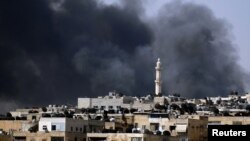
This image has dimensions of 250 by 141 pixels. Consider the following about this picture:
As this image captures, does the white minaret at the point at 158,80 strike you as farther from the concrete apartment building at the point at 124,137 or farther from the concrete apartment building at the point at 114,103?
the concrete apartment building at the point at 124,137

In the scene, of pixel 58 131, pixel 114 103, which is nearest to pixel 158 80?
pixel 114 103

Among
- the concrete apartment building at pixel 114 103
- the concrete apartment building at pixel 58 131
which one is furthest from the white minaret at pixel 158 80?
the concrete apartment building at pixel 58 131

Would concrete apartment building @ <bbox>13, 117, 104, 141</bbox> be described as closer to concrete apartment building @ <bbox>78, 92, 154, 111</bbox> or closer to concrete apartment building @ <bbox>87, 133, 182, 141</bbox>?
concrete apartment building @ <bbox>87, 133, 182, 141</bbox>

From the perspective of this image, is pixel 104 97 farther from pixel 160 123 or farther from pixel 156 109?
pixel 160 123

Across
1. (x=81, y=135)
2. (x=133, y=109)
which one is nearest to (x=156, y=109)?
(x=133, y=109)

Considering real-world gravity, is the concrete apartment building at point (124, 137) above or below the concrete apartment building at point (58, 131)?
below

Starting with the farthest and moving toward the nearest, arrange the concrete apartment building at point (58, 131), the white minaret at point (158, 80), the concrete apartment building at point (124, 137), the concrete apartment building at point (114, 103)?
the white minaret at point (158, 80), the concrete apartment building at point (114, 103), the concrete apartment building at point (58, 131), the concrete apartment building at point (124, 137)

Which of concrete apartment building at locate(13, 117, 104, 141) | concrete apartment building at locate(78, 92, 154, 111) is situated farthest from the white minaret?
concrete apartment building at locate(13, 117, 104, 141)

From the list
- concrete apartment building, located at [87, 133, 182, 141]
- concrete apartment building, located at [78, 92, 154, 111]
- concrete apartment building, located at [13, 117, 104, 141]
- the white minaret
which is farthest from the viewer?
the white minaret

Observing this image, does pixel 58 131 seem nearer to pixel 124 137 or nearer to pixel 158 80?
pixel 124 137

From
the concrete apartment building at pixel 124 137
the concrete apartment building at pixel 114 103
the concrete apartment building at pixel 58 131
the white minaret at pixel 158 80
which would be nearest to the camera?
the concrete apartment building at pixel 124 137

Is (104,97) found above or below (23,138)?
above

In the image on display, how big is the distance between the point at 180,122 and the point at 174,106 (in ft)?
98.3

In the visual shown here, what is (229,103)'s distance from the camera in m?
159
